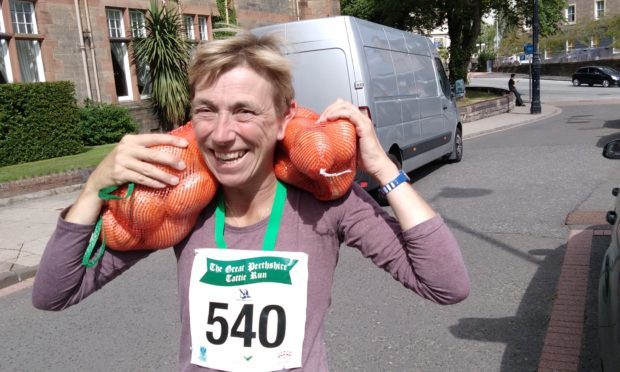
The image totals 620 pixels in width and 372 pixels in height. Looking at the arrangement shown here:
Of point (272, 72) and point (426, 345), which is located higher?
point (272, 72)

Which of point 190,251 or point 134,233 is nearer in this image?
point 134,233

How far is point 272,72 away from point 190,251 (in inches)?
24.3

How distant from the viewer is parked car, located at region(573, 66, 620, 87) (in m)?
42.6

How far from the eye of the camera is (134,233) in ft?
Answer: 5.50

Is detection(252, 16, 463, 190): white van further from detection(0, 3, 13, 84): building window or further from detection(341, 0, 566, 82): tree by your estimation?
detection(341, 0, 566, 82): tree

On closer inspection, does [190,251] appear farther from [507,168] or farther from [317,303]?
[507,168]

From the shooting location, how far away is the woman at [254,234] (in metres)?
1.67

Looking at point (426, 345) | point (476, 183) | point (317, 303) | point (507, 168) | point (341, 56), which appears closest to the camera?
point (317, 303)

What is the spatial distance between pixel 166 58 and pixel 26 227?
28.5ft

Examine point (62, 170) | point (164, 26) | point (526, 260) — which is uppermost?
Result: point (164, 26)

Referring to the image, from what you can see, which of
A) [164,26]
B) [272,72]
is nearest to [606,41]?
[164,26]

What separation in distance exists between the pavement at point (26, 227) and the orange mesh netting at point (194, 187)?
5.38m

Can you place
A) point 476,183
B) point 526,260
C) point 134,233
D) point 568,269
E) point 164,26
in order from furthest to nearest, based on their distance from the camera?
point 164,26 < point 476,183 < point 526,260 < point 568,269 < point 134,233

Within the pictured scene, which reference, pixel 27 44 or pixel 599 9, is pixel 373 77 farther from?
pixel 599 9
